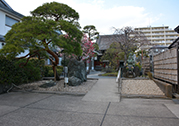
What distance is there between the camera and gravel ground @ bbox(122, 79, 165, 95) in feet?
23.7

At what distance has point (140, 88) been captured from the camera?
7941 mm

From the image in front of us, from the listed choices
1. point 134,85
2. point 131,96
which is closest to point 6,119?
point 131,96

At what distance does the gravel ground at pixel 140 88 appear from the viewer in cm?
723

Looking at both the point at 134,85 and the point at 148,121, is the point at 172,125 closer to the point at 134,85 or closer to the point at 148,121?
the point at 148,121

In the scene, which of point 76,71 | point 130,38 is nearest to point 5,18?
point 76,71

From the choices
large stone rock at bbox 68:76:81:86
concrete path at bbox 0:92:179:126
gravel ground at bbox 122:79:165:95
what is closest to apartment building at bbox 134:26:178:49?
gravel ground at bbox 122:79:165:95

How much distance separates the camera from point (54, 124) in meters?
3.64

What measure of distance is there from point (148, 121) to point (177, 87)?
3591 mm

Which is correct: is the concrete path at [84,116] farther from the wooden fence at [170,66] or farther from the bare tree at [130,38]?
the bare tree at [130,38]

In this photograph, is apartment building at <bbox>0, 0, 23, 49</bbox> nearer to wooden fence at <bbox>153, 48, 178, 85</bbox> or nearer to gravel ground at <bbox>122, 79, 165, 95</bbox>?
gravel ground at <bbox>122, 79, 165, 95</bbox>

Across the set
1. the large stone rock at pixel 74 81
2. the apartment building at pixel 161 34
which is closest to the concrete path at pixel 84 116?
the large stone rock at pixel 74 81

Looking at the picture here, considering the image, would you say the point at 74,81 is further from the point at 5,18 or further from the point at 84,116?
the point at 5,18

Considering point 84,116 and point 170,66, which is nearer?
point 84,116

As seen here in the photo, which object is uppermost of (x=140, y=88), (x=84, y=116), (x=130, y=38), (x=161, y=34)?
(x=161, y=34)
